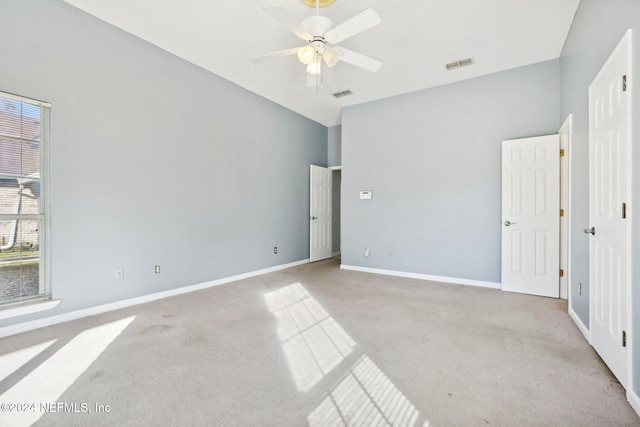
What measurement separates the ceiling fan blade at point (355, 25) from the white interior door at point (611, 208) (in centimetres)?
156

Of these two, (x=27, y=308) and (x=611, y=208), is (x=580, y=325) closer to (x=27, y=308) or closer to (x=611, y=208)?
(x=611, y=208)

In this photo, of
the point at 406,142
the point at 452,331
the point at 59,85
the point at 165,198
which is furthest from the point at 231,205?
the point at 452,331

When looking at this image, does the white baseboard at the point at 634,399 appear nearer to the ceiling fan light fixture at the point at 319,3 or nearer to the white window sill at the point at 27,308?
the ceiling fan light fixture at the point at 319,3

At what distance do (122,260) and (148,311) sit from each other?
65 cm

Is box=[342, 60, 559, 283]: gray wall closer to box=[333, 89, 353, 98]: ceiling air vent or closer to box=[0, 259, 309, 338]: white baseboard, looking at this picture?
box=[333, 89, 353, 98]: ceiling air vent

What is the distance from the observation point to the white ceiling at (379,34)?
274 centimetres

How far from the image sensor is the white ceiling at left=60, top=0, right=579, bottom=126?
2738 mm

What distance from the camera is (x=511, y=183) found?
386 centimetres

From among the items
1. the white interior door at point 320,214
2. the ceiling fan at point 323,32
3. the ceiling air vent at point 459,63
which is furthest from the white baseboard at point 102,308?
the ceiling air vent at point 459,63

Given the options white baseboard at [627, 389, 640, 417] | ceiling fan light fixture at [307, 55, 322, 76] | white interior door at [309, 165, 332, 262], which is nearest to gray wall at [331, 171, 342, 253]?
white interior door at [309, 165, 332, 262]

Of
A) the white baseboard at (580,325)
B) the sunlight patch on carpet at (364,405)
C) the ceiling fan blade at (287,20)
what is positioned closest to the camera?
the sunlight patch on carpet at (364,405)

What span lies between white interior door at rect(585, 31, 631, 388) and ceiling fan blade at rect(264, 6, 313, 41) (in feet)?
7.05

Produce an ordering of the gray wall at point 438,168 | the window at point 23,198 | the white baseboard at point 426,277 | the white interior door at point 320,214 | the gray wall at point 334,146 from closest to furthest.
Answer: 1. the window at point 23,198
2. the gray wall at point 438,168
3. the white baseboard at point 426,277
4. the white interior door at point 320,214
5. the gray wall at point 334,146

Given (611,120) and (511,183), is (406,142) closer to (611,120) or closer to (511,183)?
(511,183)
